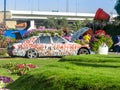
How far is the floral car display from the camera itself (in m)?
27.6

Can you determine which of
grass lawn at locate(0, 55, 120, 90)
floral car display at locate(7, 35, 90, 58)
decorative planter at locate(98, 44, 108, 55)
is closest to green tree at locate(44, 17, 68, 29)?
floral car display at locate(7, 35, 90, 58)

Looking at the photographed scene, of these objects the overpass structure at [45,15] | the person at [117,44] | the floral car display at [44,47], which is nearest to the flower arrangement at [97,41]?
the floral car display at [44,47]

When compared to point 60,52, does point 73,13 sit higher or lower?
higher

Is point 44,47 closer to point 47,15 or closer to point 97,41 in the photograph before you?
point 97,41

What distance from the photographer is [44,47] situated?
92.0 feet

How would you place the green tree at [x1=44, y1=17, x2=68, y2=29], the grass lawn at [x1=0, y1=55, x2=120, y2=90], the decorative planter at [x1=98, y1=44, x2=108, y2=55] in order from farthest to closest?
the green tree at [x1=44, y1=17, x2=68, y2=29] < the decorative planter at [x1=98, y1=44, x2=108, y2=55] < the grass lawn at [x1=0, y1=55, x2=120, y2=90]

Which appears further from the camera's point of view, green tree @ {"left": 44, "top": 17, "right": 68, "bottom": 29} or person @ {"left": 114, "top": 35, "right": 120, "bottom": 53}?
green tree @ {"left": 44, "top": 17, "right": 68, "bottom": 29}

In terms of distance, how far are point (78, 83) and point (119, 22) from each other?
3673cm

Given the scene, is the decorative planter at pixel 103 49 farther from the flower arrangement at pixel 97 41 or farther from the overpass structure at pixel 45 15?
the overpass structure at pixel 45 15

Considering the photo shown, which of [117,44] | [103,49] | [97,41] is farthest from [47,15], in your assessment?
[103,49]

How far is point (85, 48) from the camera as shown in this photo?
28672 mm

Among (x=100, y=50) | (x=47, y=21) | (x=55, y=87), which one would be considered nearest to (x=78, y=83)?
(x=55, y=87)

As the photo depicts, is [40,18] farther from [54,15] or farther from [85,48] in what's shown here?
[85,48]

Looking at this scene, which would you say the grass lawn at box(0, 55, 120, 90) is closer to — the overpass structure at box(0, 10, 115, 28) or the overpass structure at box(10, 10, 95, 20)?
the overpass structure at box(0, 10, 115, 28)
